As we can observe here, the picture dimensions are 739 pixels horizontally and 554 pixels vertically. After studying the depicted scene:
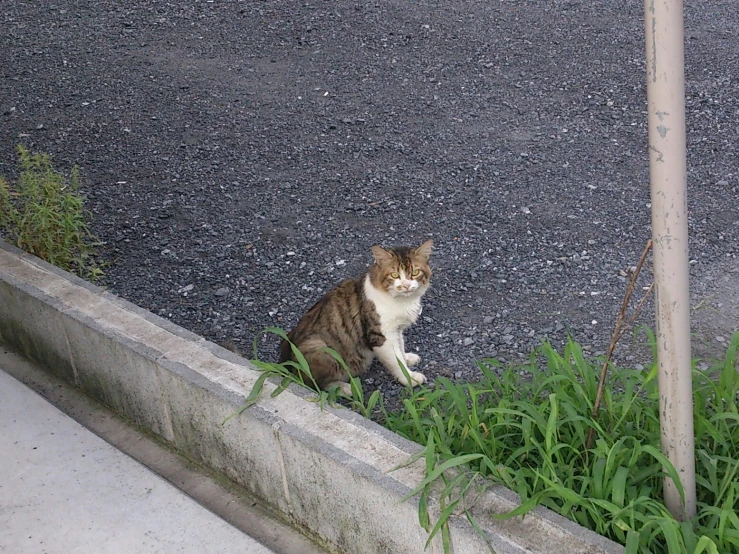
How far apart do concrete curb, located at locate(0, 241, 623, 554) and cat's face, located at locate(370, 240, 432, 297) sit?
701mm

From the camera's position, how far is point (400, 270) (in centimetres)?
343

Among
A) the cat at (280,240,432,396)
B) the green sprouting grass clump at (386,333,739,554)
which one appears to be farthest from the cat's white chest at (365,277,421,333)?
the green sprouting grass clump at (386,333,739,554)

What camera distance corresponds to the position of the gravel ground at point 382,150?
159 inches

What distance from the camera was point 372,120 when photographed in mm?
5824

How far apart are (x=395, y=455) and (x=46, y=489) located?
1291 mm

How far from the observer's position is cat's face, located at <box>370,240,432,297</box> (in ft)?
11.2

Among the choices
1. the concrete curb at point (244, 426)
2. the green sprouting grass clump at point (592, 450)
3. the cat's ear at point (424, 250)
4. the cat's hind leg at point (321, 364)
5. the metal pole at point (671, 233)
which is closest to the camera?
the metal pole at point (671, 233)

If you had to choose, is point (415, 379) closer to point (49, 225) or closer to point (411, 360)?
point (411, 360)

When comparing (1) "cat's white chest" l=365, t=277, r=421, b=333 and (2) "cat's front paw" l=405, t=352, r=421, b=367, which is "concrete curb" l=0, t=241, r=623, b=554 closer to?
(1) "cat's white chest" l=365, t=277, r=421, b=333

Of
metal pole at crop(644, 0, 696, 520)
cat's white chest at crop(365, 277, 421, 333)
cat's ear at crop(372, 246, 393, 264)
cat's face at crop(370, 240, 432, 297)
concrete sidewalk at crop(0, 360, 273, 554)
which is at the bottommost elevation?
concrete sidewalk at crop(0, 360, 273, 554)

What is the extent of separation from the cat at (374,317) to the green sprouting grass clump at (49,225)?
1378mm

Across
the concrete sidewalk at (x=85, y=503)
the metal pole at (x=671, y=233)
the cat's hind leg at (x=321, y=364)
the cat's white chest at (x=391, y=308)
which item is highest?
the metal pole at (x=671, y=233)

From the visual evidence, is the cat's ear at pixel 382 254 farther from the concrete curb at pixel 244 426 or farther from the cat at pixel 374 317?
the concrete curb at pixel 244 426

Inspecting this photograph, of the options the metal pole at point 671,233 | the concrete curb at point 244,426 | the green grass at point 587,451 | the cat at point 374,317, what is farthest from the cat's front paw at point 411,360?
the metal pole at point 671,233
